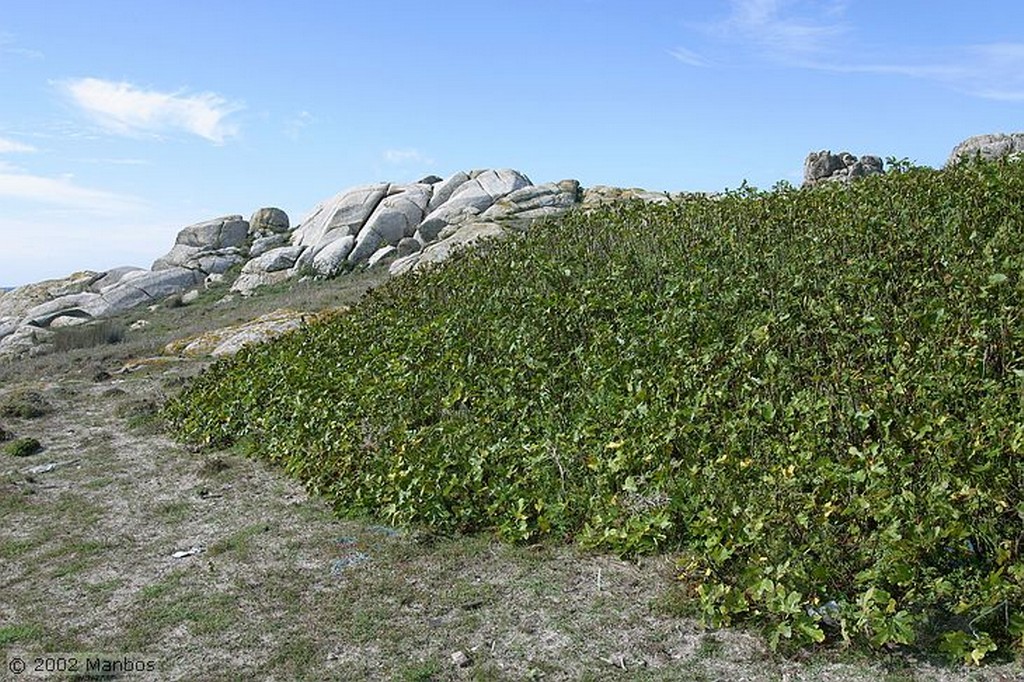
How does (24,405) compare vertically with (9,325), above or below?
below

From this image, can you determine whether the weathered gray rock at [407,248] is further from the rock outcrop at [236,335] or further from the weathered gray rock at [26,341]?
the weathered gray rock at [26,341]

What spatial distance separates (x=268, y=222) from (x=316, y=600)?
2148 inches

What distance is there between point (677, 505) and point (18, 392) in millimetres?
17404

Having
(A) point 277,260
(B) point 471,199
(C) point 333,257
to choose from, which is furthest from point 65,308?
(B) point 471,199

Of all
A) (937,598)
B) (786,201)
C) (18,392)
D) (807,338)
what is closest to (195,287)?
(18,392)

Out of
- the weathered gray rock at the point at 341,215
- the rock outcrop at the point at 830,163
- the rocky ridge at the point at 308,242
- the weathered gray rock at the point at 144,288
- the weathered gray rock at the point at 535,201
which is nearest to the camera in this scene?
the rock outcrop at the point at 830,163

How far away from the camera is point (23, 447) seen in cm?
1427

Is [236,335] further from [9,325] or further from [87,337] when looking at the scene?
[9,325]

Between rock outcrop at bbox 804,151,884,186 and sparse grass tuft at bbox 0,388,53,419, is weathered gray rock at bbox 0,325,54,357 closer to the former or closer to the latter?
sparse grass tuft at bbox 0,388,53,419

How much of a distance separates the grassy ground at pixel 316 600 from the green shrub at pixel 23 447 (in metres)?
2.44

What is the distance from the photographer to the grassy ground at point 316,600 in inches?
239

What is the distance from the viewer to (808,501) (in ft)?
20.6

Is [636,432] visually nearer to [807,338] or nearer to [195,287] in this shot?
[807,338]

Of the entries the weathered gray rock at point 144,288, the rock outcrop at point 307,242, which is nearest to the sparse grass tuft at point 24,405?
the rock outcrop at point 307,242
